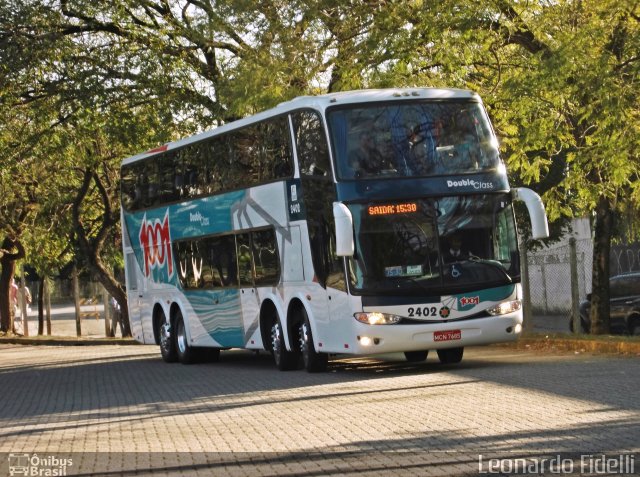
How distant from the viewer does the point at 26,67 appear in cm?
3141

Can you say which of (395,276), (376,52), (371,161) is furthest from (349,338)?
(376,52)

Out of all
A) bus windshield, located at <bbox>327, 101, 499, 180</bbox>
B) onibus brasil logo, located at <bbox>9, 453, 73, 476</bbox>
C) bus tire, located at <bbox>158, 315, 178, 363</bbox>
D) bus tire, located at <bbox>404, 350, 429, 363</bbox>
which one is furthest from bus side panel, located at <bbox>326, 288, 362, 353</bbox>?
bus tire, located at <bbox>158, 315, 178, 363</bbox>

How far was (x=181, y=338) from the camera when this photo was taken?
1113 inches

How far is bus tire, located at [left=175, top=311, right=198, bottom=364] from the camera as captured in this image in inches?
1098

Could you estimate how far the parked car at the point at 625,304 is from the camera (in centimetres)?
3036

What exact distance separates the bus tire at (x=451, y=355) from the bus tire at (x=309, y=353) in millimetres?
1840

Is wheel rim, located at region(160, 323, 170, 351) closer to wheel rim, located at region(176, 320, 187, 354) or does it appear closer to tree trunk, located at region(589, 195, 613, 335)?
wheel rim, located at region(176, 320, 187, 354)

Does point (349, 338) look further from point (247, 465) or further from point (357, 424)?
point (247, 465)

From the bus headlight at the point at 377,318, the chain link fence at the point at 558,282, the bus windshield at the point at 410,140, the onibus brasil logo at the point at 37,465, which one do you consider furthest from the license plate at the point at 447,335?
the chain link fence at the point at 558,282

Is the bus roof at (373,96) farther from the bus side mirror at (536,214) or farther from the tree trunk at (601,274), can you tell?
the tree trunk at (601,274)

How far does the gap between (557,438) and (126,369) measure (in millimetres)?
16595

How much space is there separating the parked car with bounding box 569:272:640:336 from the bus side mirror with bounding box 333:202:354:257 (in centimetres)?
1183

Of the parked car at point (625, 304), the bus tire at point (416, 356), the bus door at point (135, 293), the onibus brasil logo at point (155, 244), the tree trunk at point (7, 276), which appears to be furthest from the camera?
the tree trunk at point (7, 276)

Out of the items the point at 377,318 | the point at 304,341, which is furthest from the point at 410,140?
the point at 304,341
